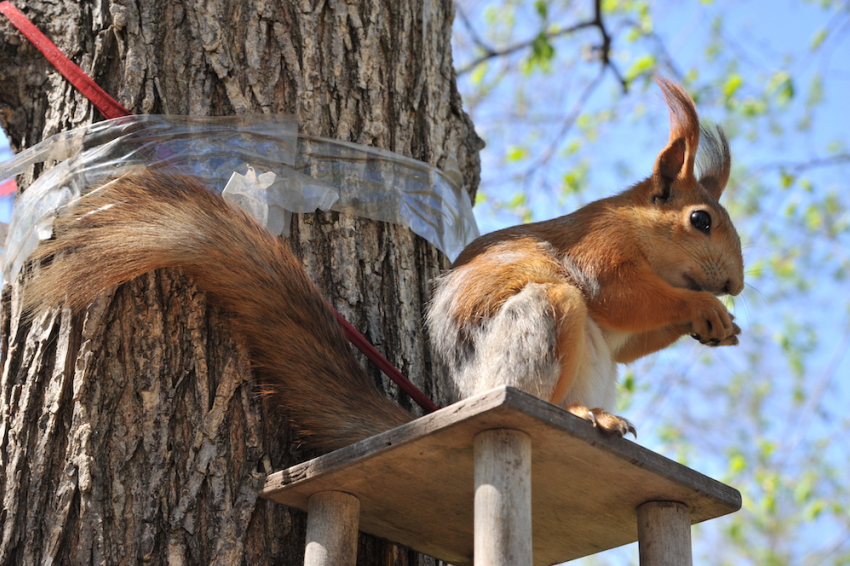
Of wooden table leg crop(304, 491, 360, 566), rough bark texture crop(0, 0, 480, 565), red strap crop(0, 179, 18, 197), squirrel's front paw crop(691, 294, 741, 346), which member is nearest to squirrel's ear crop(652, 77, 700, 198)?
squirrel's front paw crop(691, 294, 741, 346)

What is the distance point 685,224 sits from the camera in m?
2.28

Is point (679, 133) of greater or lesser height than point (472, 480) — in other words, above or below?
above

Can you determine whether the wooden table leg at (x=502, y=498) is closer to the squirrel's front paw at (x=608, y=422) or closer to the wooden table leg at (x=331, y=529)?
the squirrel's front paw at (x=608, y=422)

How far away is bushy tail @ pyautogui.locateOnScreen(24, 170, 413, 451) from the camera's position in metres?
1.63

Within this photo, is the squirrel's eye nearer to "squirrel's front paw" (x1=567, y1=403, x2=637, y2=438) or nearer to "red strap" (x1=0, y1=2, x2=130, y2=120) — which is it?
"squirrel's front paw" (x1=567, y1=403, x2=637, y2=438)

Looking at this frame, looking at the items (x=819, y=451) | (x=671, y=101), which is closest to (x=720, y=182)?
(x=671, y=101)

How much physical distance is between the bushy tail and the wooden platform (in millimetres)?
147

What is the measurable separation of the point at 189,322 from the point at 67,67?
653 mm

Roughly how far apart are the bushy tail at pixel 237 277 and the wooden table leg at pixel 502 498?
365 millimetres

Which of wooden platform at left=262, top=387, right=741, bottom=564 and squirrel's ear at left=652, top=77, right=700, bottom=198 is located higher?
squirrel's ear at left=652, top=77, right=700, bottom=198

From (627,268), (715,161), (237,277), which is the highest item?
(715,161)

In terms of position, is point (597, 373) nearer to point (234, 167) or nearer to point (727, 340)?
point (727, 340)

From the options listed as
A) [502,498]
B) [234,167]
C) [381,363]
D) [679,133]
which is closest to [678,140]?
[679,133]

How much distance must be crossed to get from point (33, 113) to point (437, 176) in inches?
38.0
